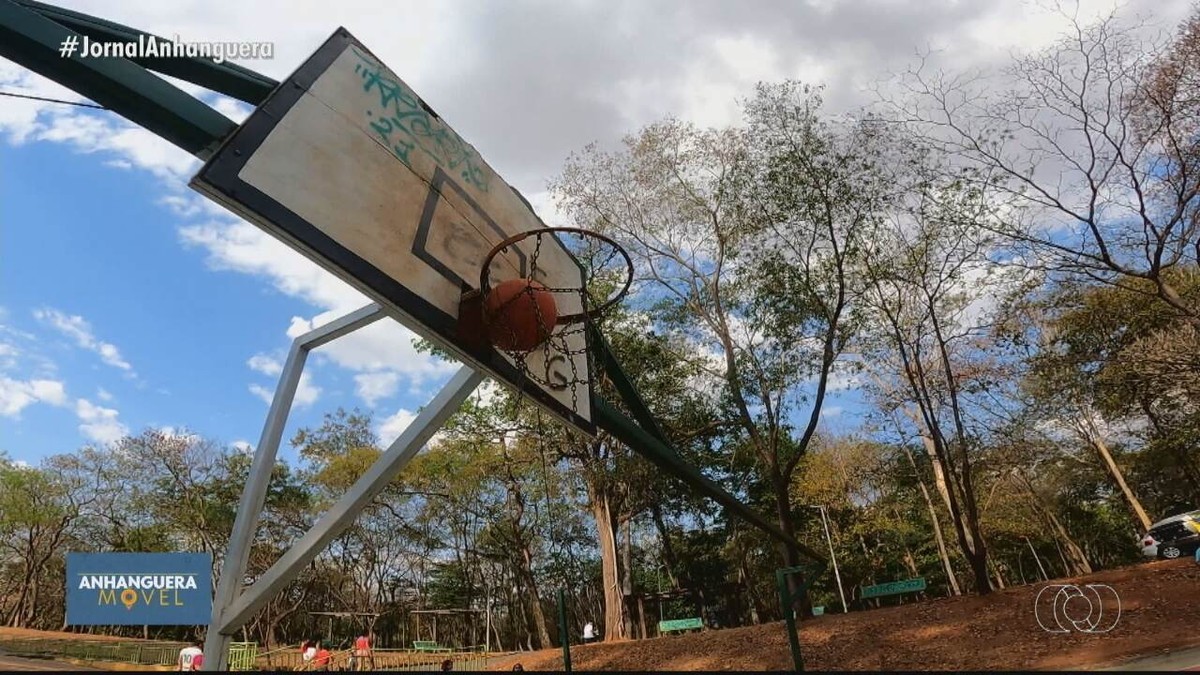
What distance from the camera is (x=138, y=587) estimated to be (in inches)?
680

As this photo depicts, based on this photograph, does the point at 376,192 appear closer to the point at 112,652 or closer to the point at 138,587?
the point at 138,587

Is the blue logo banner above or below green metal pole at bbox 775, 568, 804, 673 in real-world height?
above

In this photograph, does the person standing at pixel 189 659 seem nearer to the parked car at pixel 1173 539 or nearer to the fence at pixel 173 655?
the fence at pixel 173 655

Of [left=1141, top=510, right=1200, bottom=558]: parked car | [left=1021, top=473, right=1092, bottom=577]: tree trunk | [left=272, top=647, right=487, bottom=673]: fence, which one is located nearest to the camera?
[left=1141, top=510, right=1200, bottom=558]: parked car

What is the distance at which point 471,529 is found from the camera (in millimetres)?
30828

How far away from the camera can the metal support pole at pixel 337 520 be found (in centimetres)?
365

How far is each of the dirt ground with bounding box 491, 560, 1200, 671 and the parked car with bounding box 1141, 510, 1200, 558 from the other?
87.1 inches

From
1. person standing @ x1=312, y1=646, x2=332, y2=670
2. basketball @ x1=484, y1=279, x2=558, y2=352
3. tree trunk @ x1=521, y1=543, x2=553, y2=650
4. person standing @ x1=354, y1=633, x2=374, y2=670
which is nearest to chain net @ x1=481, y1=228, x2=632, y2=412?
basketball @ x1=484, y1=279, x2=558, y2=352

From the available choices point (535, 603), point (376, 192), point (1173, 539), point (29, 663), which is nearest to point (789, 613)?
point (376, 192)

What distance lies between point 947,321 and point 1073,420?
8.29 metres

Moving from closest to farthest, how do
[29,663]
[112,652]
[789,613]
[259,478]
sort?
1. [259,478]
2. [789,613]
3. [29,663]
4. [112,652]

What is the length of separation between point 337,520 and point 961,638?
10.7 meters

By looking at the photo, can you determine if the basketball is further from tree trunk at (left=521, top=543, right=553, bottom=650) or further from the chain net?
tree trunk at (left=521, top=543, right=553, bottom=650)

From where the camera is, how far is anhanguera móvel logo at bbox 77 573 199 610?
16.9 metres
